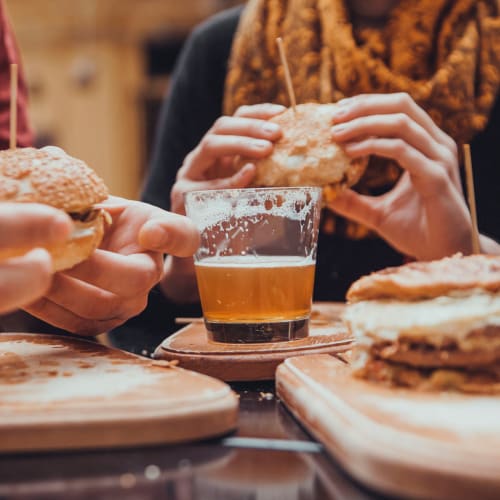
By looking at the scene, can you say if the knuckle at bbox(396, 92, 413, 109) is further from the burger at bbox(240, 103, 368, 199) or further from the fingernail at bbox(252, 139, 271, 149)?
the fingernail at bbox(252, 139, 271, 149)

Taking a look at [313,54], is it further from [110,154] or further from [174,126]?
[110,154]

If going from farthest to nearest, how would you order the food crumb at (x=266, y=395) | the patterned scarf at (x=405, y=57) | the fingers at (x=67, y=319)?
the patterned scarf at (x=405, y=57), the fingers at (x=67, y=319), the food crumb at (x=266, y=395)

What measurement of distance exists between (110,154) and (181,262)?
7.61 metres

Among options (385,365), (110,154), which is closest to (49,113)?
(110,154)

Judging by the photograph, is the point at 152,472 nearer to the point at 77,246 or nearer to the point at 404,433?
the point at 404,433

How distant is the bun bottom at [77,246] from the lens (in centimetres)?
134

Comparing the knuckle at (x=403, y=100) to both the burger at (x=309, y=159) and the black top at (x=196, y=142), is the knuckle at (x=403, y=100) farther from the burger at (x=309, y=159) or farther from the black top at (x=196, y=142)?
the black top at (x=196, y=142)

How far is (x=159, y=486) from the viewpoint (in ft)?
2.88

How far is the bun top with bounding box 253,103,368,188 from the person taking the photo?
75.9 inches

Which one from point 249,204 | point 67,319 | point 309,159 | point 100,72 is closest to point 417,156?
point 309,159

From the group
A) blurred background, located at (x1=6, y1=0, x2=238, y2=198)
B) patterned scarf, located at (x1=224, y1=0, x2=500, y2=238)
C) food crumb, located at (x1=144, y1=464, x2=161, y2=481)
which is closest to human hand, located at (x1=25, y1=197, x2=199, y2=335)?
food crumb, located at (x1=144, y1=464, x2=161, y2=481)

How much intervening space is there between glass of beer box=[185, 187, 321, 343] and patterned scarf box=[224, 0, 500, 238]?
102 cm

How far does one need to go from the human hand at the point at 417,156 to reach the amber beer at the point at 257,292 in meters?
0.45

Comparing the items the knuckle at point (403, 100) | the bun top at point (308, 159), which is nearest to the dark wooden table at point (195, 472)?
the bun top at point (308, 159)
